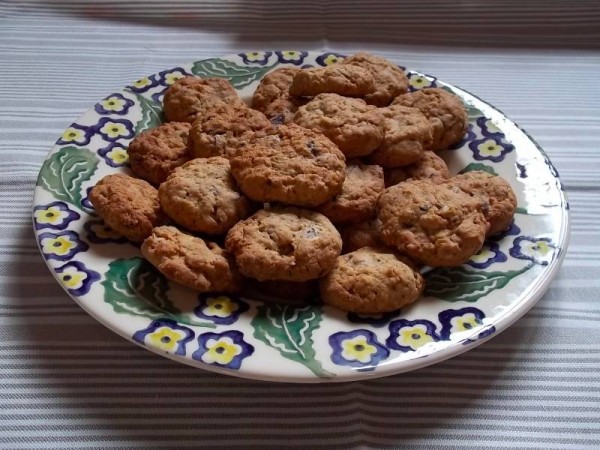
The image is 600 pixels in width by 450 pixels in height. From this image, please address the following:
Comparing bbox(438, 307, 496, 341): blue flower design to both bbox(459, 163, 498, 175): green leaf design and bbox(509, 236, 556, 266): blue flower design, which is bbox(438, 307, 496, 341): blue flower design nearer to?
bbox(509, 236, 556, 266): blue flower design

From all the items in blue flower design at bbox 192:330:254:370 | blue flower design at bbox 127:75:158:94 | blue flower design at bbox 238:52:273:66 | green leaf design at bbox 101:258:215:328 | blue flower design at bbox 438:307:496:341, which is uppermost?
blue flower design at bbox 238:52:273:66

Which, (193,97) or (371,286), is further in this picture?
(193,97)

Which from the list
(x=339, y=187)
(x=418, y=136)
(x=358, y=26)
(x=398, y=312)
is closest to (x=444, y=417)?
(x=398, y=312)

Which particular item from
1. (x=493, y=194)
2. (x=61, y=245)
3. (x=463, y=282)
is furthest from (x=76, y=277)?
(x=493, y=194)

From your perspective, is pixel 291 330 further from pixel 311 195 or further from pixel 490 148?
pixel 490 148

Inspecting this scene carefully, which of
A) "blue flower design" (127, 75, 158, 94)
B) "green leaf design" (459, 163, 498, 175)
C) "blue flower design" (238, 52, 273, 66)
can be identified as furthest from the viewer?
"blue flower design" (238, 52, 273, 66)

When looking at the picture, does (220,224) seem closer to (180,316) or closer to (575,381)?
(180,316)

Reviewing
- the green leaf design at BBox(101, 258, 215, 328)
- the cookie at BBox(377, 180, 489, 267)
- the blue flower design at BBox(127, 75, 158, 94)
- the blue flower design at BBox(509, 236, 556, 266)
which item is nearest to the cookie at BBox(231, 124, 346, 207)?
the cookie at BBox(377, 180, 489, 267)
